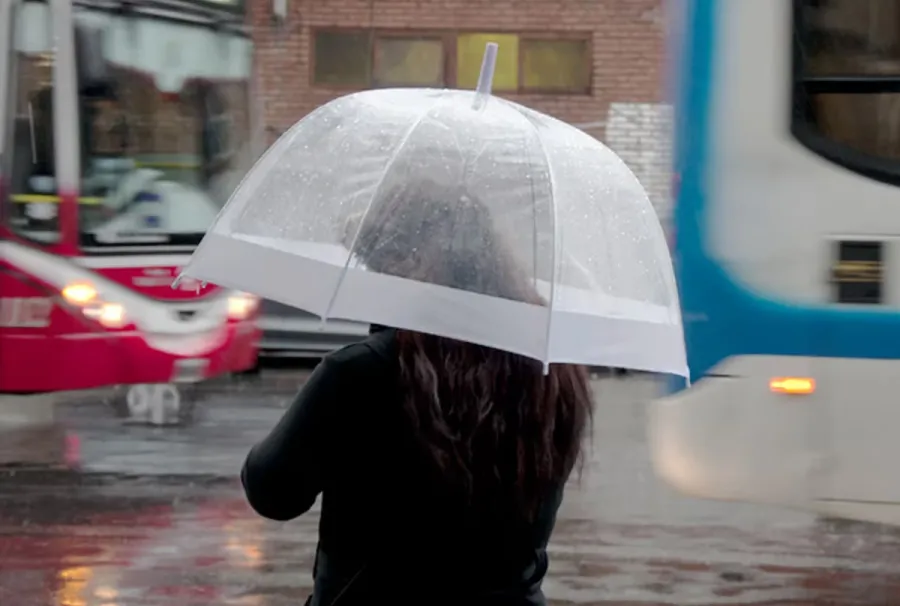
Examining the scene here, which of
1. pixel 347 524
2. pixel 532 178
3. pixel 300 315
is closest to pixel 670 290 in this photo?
pixel 532 178

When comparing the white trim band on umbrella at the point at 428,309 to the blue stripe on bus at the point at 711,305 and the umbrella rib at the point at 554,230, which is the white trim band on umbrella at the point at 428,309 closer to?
the umbrella rib at the point at 554,230

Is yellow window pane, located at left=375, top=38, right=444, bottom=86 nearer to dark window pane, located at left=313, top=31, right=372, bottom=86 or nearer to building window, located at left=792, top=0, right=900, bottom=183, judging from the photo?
dark window pane, located at left=313, top=31, right=372, bottom=86

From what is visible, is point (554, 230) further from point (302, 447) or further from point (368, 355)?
point (302, 447)

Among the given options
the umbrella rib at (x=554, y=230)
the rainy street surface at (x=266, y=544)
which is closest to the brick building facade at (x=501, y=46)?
the rainy street surface at (x=266, y=544)

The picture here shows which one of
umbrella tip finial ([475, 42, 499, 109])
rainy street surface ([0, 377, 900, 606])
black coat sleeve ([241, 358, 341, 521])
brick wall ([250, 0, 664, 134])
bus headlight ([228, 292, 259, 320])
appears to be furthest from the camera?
brick wall ([250, 0, 664, 134])

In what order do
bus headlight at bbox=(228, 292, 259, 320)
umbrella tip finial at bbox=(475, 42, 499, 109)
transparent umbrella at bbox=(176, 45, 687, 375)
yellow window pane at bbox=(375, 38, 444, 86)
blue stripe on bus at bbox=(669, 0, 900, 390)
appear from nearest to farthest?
transparent umbrella at bbox=(176, 45, 687, 375)
umbrella tip finial at bbox=(475, 42, 499, 109)
blue stripe on bus at bbox=(669, 0, 900, 390)
bus headlight at bbox=(228, 292, 259, 320)
yellow window pane at bbox=(375, 38, 444, 86)

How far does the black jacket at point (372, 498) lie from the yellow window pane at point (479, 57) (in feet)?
52.6

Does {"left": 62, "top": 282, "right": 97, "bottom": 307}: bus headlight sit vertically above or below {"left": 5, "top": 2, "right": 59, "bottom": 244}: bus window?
below

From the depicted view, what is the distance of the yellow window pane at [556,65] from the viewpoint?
18.2m

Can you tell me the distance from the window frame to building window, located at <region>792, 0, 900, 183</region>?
1299cm

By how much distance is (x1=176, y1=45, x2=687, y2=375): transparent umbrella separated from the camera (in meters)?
2.47

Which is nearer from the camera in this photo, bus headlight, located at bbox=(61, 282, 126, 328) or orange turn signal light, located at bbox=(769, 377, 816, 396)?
orange turn signal light, located at bbox=(769, 377, 816, 396)

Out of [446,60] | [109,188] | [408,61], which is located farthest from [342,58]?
[109,188]

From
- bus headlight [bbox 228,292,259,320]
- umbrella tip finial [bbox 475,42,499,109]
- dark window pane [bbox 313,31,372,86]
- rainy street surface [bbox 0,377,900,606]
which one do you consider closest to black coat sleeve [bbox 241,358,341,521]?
umbrella tip finial [bbox 475,42,499,109]
